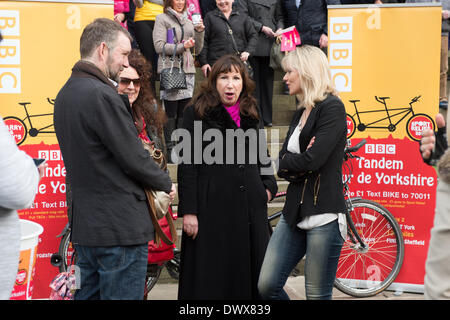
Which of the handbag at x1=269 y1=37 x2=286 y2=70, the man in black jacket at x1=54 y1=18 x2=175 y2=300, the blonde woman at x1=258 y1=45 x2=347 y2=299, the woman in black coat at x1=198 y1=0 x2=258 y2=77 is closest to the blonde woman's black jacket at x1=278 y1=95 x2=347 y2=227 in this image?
the blonde woman at x1=258 y1=45 x2=347 y2=299

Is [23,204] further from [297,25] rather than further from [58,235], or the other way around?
[297,25]

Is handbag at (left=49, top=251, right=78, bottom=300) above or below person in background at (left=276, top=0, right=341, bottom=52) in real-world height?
below

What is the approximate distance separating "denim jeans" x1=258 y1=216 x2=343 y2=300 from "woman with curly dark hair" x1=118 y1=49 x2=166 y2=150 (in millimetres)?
1196

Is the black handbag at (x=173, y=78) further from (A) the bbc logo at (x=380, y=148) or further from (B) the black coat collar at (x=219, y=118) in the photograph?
(B) the black coat collar at (x=219, y=118)

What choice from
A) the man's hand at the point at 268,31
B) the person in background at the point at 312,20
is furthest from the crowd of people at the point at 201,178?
the person in background at the point at 312,20

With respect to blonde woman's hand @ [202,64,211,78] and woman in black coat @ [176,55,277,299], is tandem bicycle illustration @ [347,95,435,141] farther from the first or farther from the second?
blonde woman's hand @ [202,64,211,78]

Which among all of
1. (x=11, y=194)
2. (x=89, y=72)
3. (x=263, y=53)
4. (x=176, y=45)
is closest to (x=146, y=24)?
(x=176, y=45)

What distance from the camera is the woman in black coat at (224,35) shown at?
7.47m

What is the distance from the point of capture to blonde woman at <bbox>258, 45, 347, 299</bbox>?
375cm

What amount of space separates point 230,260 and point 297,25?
14.9ft

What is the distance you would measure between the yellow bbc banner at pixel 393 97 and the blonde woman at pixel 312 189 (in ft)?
5.66

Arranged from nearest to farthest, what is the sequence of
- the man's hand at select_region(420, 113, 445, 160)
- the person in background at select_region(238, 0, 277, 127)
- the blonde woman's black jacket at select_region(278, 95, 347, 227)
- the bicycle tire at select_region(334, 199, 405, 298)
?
the man's hand at select_region(420, 113, 445, 160), the blonde woman's black jacket at select_region(278, 95, 347, 227), the bicycle tire at select_region(334, 199, 405, 298), the person in background at select_region(238, 0, 277, 127)

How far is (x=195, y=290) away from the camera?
173 inches

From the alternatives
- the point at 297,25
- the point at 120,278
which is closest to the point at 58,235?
the point at 120,278
